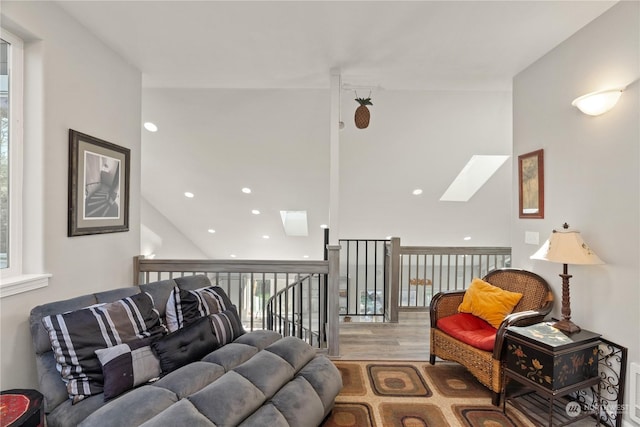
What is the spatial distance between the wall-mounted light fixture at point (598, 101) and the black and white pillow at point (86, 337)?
3406mm

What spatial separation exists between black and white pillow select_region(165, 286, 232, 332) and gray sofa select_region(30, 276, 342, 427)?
32 cm

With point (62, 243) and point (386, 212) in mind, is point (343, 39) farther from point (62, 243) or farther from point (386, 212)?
point (386, 212)

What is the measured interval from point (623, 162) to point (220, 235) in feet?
22.4

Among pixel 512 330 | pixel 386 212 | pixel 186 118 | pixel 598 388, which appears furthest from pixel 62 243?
pixel 386 212

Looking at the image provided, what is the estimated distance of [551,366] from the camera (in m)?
1.98

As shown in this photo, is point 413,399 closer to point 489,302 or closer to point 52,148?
point 489,302

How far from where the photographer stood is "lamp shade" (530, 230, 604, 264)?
2166 millimetres

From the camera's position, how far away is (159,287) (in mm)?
2471

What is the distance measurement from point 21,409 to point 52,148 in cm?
158

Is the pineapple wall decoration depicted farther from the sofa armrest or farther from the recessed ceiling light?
the recessed ceiling light

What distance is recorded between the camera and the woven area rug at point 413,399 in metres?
2.17

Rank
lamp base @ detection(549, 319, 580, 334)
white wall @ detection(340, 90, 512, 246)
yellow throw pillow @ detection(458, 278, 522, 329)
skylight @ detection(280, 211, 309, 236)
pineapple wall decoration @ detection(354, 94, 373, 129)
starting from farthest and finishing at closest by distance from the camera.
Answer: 1. skylight @ detection(280, 211, 309, 236)
2. white wall @ detection(340, 90, 512, 246)
3. pineapple wall decoration @ detection(354, 94, 373, 129)
4. yellow throw pillow @ detection(458, 278, 522, 329)
5. lamp base @ detection(549, 319, 580, 334)

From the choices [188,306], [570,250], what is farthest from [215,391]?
[570,250]

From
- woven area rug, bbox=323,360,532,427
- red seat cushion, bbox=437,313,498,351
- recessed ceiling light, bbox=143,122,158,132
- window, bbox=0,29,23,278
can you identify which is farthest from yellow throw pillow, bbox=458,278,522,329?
recessed ceiling light, bbox=143,122,158,132
